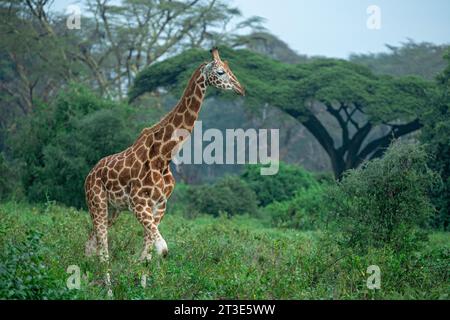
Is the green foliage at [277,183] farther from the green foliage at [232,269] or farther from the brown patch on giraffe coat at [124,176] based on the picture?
the brown patch on giraffe coat at [124,176]

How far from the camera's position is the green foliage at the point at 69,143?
19062mm

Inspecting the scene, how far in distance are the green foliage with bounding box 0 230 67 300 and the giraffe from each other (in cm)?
171

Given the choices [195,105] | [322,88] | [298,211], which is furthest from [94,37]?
[195,105]

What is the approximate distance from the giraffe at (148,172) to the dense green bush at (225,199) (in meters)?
11.5

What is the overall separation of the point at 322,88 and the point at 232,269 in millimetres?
18238

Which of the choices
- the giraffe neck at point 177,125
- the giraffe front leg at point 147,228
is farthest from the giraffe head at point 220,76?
the giraffe front leg at point 147,228

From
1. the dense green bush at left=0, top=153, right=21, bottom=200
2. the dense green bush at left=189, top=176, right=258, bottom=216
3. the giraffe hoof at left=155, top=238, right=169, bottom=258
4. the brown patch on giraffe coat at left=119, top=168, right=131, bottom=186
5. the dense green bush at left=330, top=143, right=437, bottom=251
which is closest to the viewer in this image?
the giraffe hoof at left=155, top=238, right=169, bottom=258

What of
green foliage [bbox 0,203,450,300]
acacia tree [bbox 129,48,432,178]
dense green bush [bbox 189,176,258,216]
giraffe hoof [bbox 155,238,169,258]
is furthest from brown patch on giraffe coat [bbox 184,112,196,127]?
acacia tree [bbox 129,48,432,178]

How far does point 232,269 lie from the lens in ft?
30.7

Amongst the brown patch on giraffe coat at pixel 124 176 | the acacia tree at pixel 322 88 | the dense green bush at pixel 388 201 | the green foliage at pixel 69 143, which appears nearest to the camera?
the brown patch on giraffe coat at pixel 124 176

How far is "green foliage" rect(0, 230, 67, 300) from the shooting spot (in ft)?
24.8

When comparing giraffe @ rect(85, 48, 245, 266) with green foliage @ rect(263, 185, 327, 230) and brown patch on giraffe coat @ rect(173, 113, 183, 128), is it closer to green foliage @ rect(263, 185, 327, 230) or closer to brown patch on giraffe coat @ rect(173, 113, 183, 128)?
brown patch on giraffe coat @ rect(173, 113, 183, 128)

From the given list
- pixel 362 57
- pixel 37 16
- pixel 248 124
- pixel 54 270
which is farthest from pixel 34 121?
pixel 362 57
